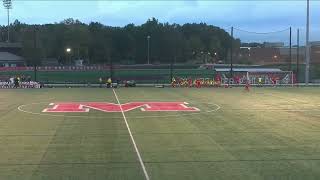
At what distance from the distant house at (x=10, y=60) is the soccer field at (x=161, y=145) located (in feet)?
281

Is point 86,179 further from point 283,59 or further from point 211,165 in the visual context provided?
point 283,59

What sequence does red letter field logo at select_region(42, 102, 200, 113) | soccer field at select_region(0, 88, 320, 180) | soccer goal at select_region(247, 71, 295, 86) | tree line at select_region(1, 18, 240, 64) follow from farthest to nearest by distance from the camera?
tree line at select_region(1, 18, 240, 64), soccer goal at select_region(247, 71, 295, 86), red letter field logo at select_region(42, 102, 200, 113), soccer field at select_region(0, 88, 320, 180)

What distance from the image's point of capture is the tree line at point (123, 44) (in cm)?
11393

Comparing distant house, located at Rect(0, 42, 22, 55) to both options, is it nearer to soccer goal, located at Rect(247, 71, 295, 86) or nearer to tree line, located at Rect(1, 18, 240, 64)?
tree line, located at Rect(1, 18, 240, 64)

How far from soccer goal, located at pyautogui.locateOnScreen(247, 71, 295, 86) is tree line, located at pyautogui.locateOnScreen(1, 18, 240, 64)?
4889 cm

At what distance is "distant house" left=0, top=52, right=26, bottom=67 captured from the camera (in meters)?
107

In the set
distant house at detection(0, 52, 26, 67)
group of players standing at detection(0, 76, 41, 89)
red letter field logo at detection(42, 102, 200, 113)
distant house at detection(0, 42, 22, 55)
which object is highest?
distant house at detection(0, 42, 22, 55)

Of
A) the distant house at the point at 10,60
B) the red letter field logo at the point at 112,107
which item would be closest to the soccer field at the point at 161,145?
the red letter field logo at the point at 112,107

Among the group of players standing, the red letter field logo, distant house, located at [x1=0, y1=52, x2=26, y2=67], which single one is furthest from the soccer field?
distant house, located at [x1=0, y1=52, x2=26, y2=67]

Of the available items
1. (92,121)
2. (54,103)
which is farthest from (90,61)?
(92,121)

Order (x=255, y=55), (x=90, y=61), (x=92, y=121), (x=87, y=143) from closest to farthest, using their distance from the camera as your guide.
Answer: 1. (x=87, y=143)
2. (x=92, y=121)
3. (x=90, y=61)
4. (x=255, y=55)

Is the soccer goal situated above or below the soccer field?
above

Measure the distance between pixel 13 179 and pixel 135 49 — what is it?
112138mm

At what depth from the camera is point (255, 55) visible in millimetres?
139250
